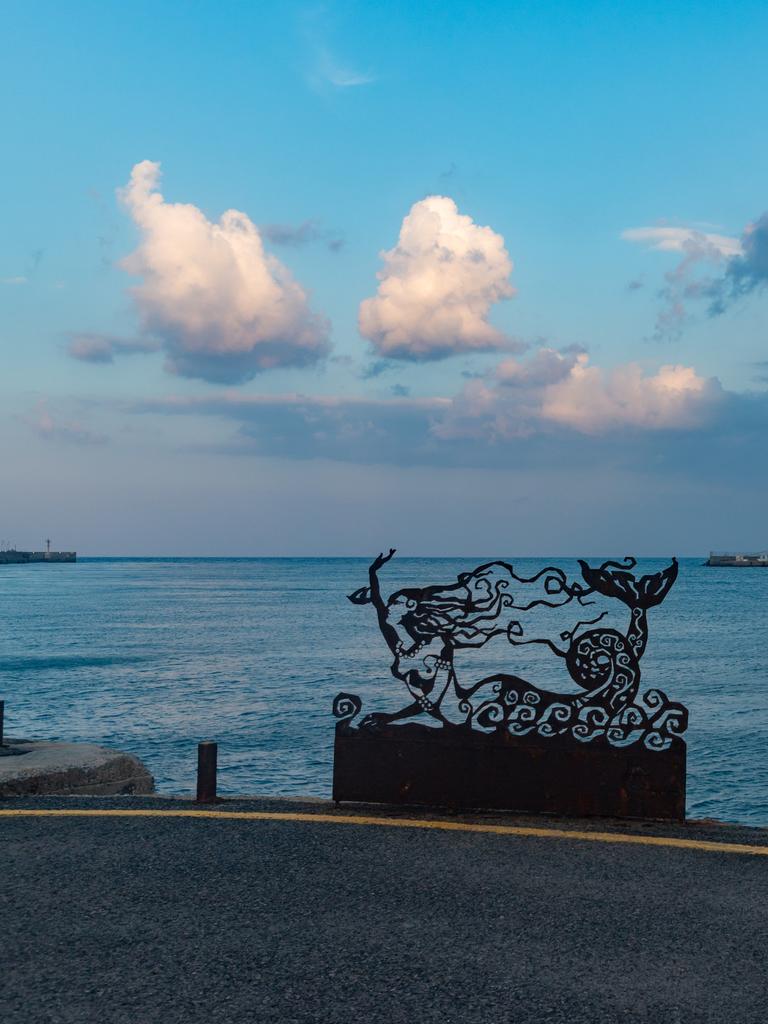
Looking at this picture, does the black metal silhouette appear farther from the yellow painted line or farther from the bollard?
the bollard

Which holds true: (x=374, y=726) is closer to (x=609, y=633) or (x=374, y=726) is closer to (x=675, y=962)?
(x=609, y=633)

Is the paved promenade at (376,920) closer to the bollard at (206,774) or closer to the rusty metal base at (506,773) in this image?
the rusty metal base at (506,773)

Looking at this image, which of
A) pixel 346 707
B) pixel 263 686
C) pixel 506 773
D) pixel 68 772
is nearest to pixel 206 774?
pixel 346 707

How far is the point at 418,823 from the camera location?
8375 millimetres

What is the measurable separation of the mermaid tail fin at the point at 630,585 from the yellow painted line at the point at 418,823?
6.76 ft

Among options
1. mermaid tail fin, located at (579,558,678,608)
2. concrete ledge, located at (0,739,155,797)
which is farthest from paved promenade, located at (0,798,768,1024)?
mermaid tail fin, located at (579,558,678,608)

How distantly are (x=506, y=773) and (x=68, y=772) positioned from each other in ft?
16.2

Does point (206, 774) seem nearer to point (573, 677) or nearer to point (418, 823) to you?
point (418, 823)

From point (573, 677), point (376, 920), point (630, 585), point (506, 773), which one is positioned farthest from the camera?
point (630, 585)

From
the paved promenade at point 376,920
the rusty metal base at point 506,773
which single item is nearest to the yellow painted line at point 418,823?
the paved promenade at point 376,920

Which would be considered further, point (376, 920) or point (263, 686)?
point (263, 686)

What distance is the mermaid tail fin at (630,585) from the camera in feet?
29.4

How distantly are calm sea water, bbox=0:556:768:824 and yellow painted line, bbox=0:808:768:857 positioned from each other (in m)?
11.8

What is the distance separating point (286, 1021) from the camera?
4.67 meters
